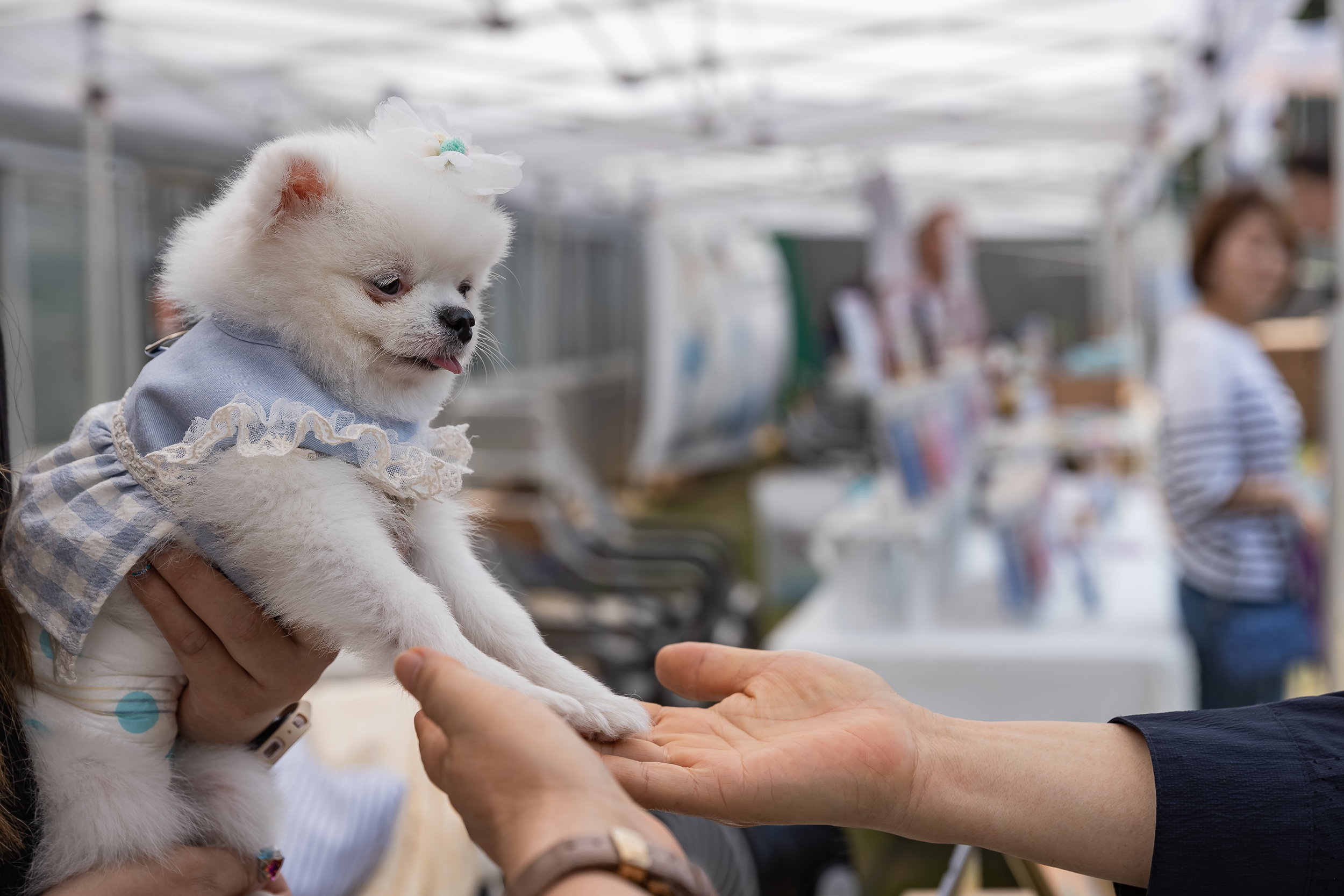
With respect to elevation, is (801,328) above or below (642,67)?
below

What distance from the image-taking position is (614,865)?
0.60 metres

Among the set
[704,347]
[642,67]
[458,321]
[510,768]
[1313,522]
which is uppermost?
[642,67]

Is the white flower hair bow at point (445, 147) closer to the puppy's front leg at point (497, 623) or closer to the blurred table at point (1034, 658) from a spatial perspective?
the puppy's front leg at point (497, 623)

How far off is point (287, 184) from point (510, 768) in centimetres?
48

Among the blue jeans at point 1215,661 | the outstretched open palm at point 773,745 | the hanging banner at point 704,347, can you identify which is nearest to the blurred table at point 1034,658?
the blue jeans at point 1215,661

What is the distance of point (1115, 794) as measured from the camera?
3.11ft

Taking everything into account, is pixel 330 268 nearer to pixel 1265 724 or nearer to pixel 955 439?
pixel 1265 724

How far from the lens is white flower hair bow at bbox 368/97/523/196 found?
31.3 inches

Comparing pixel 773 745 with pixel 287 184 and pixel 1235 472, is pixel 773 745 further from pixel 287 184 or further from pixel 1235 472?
pixel 1235 472

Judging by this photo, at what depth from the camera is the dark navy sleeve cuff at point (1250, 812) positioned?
906 millimetres

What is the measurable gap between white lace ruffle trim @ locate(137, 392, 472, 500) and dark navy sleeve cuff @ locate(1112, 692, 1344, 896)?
717 millimetres

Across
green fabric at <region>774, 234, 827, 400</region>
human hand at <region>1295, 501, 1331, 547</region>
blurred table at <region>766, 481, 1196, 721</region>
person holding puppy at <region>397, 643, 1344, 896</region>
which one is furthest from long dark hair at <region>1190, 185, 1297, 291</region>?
green fabric at <region>774, 234, 827, 400</region>

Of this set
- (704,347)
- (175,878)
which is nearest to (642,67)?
(175,878)

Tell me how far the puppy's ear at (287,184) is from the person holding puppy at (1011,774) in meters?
0.49
